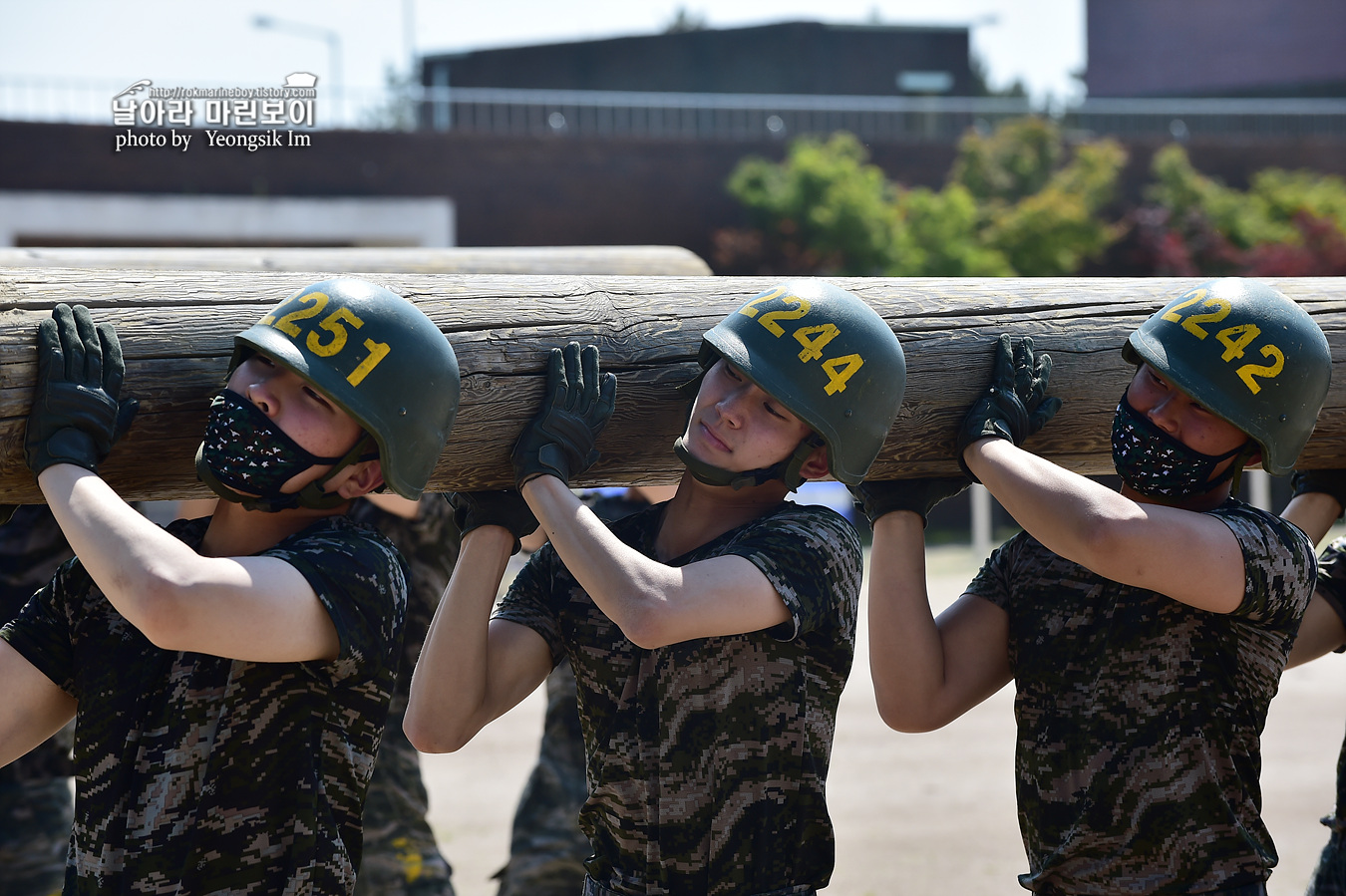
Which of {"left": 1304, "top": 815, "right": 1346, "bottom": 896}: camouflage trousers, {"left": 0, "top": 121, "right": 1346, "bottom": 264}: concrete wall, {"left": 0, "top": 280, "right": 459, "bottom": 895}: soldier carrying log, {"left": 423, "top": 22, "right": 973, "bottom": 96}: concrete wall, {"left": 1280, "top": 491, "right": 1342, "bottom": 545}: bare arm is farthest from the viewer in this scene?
{"left": 423, "top": 22, "right": 973, "bottom": 96}: concrete wall

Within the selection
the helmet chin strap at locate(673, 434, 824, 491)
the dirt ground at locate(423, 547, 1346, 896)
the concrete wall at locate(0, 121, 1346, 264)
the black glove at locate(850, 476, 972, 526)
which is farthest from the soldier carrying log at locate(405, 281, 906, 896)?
the concrete wall at locate(0, 121, 1346, 264)

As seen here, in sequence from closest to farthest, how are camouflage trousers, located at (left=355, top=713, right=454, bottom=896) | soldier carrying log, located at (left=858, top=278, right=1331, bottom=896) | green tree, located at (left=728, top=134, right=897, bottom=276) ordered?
soldier carrying log, located at (left=858, top=278, right=1331, bottom=896)
camouflage trousers, located at (left=355, top=713, right=454, bottom=896)
green tree, located at (left=728, top=134, right=897, bottom=276)

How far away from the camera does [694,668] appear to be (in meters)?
2.38

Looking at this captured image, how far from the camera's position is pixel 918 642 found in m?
2.59

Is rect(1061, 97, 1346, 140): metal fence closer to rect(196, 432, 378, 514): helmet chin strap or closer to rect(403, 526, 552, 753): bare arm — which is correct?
rect(403, 526, 552, 753): bare arm

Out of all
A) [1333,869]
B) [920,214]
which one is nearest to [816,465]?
[1333,869]

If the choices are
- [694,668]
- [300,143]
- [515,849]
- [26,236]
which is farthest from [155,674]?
[26,236]

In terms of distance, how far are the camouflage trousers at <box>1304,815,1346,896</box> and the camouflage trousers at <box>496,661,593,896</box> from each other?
2280mm

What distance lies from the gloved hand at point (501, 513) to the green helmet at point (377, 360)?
231 millimetres

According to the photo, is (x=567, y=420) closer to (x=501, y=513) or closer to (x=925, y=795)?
(x=501, y=513)

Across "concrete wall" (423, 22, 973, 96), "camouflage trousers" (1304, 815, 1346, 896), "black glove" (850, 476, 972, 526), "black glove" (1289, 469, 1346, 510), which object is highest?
"concrete wall" (423, 22, 973, 96)

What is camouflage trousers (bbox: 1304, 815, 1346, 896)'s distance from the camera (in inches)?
116

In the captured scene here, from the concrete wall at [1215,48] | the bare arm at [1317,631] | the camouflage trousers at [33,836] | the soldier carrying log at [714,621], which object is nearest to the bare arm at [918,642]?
the soldier carrying log at [714,621]

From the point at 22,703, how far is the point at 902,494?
174cm
